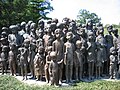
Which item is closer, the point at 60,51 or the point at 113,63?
the point at 60,51

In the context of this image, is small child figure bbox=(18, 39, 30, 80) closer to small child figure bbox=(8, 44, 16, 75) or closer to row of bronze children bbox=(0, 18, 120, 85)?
row of bronze children bbox=(0, 18, 120, 85)

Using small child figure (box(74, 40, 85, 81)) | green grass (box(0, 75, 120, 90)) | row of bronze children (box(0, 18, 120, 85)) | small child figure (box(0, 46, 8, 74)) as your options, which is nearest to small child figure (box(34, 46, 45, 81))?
row of bronze children (box(0, 18, 120, 85))

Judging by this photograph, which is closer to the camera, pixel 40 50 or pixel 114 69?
pixel 40 50

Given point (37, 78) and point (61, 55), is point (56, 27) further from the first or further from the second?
point (37, 78)

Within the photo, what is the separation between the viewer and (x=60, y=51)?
34.8ft

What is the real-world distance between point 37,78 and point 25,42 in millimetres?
1397

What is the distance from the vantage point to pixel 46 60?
10773 mm

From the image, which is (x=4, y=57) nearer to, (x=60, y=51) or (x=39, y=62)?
(x=39, y=62)

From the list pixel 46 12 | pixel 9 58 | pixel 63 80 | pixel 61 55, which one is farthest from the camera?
pixel 46 12

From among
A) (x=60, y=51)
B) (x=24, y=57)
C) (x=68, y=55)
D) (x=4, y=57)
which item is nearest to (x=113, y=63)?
(x=68, y=55)

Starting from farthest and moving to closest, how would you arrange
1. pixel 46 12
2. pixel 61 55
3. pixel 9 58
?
pixel 46 12 < pixel 9 58 < pixel 61 55

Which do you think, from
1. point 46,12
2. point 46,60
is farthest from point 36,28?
point 46,12

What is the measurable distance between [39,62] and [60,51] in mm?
1008

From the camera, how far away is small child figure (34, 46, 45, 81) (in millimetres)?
11047
